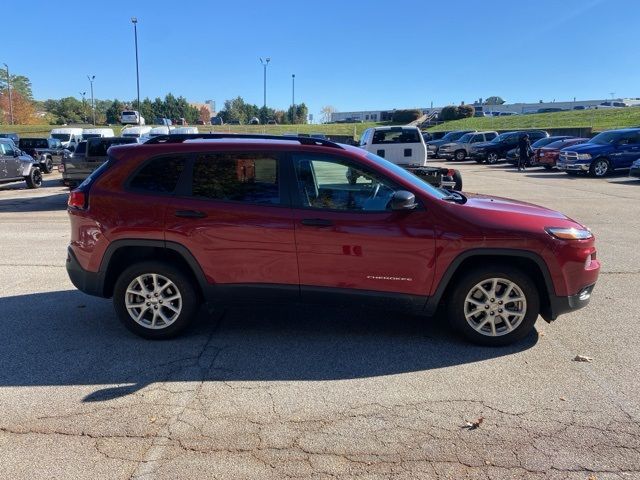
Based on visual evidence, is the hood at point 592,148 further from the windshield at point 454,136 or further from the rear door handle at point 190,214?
the rear door handle at point 190,214

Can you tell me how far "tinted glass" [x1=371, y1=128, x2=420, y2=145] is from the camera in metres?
15.0

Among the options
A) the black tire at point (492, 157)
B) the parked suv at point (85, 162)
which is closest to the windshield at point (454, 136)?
the black tire at point (492, 157)

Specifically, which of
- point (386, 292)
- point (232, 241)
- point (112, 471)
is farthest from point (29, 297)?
point (386, 292)

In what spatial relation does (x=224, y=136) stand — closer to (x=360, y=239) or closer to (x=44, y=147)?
(x=360, y=239)

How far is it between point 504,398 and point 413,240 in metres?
1.36

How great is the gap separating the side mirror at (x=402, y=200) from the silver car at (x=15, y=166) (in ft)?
58.6

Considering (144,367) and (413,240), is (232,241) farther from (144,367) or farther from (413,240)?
(413,240)

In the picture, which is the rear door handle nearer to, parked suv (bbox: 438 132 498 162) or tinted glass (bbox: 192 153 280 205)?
tinted glass (bbox: 192 153 280 205)

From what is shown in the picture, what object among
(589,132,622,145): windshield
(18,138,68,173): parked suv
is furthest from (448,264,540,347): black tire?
(18,138,68,173): parked suv

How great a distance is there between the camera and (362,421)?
11.0ft

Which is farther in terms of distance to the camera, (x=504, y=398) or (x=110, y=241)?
(x=110, y=241)

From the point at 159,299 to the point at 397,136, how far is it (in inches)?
460

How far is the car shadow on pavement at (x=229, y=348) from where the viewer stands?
400 centimetres

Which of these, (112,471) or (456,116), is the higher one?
(456,116)
